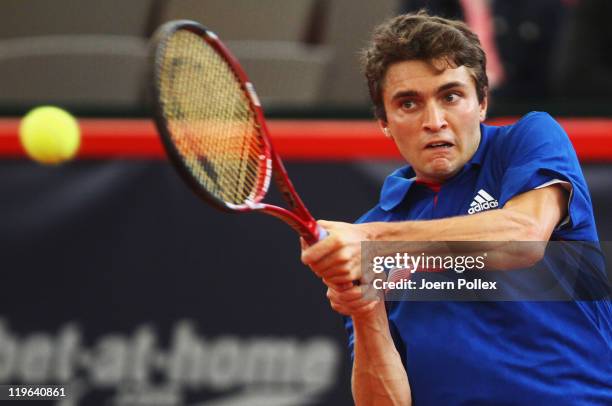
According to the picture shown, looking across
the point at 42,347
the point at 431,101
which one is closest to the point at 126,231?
the point at 42,347

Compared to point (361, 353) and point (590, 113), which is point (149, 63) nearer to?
point (361, 353)

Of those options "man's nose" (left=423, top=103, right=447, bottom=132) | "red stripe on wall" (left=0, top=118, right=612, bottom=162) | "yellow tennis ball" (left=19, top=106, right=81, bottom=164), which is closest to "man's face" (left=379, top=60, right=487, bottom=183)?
"man's nose" (left=423, top=103, right=447, bottom=132)

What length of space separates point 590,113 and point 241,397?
177 centimetres

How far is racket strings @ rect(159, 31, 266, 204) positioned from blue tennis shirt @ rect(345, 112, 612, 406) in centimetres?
53

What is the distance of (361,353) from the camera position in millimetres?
2930

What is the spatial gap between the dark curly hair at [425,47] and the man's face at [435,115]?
0.9 inches

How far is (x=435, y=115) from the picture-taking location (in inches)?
113

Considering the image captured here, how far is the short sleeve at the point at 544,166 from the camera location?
2725 millimetres

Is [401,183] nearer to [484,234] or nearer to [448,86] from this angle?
[448,86]

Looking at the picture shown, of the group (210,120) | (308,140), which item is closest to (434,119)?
(210,120)

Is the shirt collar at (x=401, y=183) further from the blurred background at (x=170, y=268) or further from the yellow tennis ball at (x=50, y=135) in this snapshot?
the yellow tennis ball at (x=50, y=135)

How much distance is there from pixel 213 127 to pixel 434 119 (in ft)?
1.83

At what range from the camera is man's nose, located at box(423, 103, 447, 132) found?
2869 millimetres

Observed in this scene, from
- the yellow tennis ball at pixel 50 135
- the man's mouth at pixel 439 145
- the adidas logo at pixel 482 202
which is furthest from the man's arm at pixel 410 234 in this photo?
the yellow tennis ball at pixel 50 135
